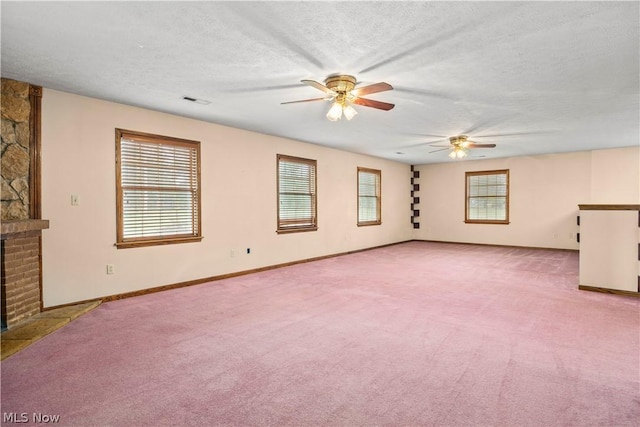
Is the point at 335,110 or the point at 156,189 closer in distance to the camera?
the point at 335,110

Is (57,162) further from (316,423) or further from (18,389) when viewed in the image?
(316,423)

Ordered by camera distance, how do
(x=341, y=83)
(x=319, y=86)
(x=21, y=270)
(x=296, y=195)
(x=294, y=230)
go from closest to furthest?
1. (x=319, y=86)
2. (x=341, y=83)
3. (x=21, y=270)
4. (x=294, y=230)
5. (x=296, y=195)

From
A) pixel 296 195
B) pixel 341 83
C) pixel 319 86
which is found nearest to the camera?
pixel 319 86

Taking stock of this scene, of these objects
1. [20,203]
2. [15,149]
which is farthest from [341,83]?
[20,203]

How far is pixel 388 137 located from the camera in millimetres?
6758

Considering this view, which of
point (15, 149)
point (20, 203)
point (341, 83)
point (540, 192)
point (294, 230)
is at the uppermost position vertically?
point (341, 83)

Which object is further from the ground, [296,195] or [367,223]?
[296,195]

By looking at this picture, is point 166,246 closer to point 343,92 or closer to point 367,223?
point 343,92

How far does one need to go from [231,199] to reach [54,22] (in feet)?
11.7

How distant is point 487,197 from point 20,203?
10123 mm

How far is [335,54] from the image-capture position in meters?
Result: 2.99

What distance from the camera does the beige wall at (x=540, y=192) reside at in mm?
8133

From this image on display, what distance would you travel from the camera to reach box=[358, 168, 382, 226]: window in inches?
357

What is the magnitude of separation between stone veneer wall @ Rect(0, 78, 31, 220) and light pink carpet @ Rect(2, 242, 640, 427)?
1409 millimetres
